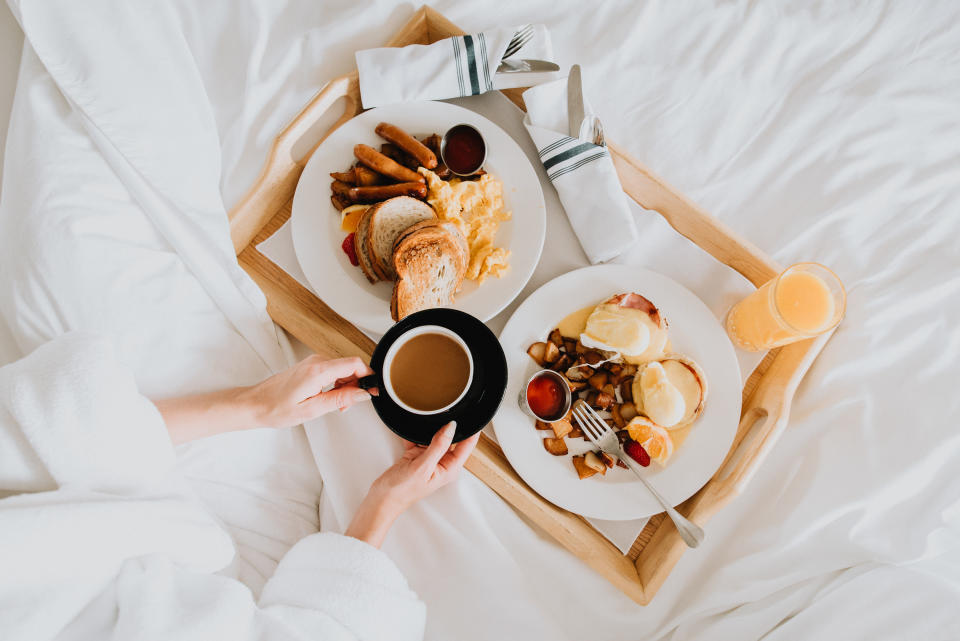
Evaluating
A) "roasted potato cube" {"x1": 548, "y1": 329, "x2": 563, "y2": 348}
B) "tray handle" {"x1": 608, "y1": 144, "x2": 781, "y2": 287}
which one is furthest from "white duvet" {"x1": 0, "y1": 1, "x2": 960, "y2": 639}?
"roasted potato cube" {"x1": 548, "y1": 329, "x2": 563, "y2": 348}

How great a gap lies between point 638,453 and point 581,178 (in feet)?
2.01

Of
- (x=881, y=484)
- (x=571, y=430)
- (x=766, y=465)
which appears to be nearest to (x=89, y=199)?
(x=571, y=430)

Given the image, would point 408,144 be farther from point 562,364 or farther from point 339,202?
point 562,364

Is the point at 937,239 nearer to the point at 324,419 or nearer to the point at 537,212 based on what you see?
the point at 537,212

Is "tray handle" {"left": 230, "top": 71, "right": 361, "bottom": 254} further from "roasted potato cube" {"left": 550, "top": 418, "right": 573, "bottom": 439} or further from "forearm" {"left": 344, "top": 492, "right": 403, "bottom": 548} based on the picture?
"roasted potato cube" {"left": 550, "top": 418, "right": 573, "bottom": 439}

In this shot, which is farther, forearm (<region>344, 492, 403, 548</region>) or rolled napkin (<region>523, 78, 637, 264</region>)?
rolled napkin (<region>523, 78, 637, 264</region>)

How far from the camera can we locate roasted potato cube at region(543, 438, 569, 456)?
1203 mm

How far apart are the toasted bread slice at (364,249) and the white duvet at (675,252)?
270 mm

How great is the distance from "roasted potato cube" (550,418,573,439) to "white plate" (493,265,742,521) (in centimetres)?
3

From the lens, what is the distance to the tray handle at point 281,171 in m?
1.28

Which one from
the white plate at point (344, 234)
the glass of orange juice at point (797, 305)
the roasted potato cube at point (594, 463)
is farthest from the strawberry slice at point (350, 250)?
the glass of orange juice at point (797, 305)

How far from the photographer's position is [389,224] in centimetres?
121

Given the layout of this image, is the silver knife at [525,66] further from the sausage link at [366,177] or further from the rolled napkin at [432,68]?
the sausage link at [366,177]

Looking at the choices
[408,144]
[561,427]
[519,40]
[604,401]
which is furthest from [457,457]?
[519,40]
